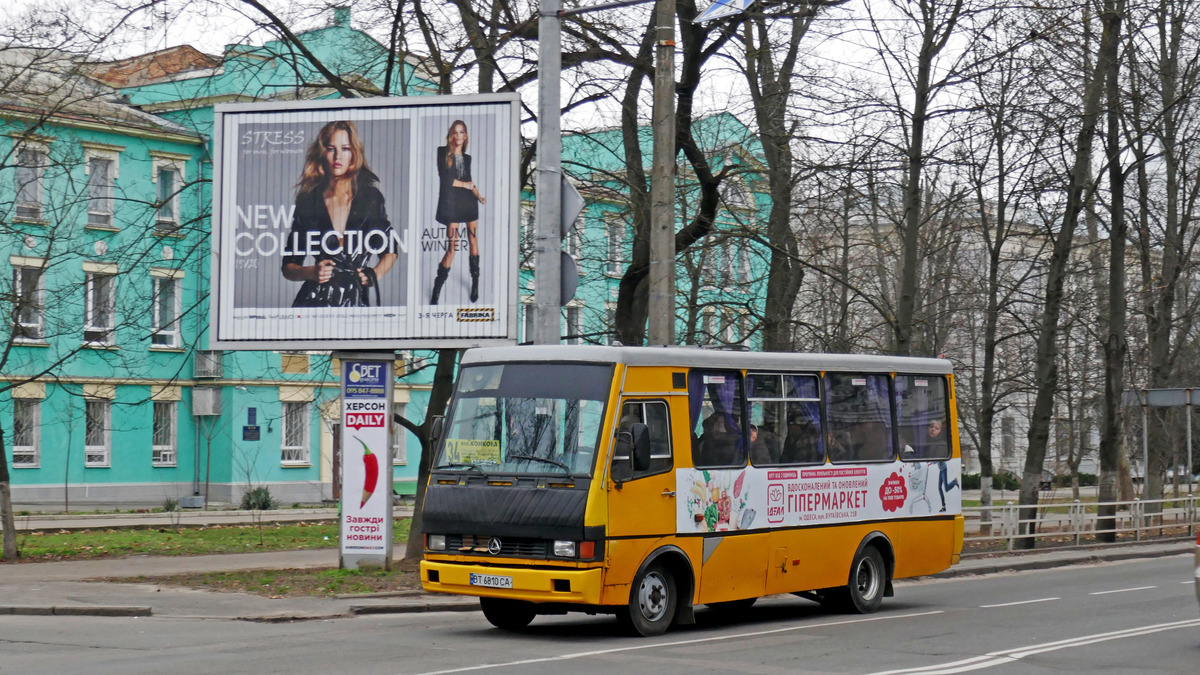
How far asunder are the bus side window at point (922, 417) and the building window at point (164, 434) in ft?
119

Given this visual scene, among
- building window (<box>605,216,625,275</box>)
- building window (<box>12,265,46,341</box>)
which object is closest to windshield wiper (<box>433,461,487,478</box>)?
building window (<box>605,216,625,275</box>)

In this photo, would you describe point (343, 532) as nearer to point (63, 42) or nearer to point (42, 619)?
point (42, 619)

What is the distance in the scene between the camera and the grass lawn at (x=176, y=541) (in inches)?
970

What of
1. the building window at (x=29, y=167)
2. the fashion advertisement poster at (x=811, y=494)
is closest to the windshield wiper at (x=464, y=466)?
the fashion advertisement poster at (x=811, y=494)

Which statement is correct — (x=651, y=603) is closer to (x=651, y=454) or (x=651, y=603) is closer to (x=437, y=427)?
(x=651, y=454)

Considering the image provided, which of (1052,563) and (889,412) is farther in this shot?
(1052,563)

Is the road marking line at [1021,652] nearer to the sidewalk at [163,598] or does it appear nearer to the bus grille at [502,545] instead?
the bus grille at [502,545]

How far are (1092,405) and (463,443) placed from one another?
108ft

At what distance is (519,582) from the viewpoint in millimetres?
12523

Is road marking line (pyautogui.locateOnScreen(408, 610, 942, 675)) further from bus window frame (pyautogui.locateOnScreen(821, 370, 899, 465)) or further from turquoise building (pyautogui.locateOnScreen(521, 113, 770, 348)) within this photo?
turquoise building (pyautogui.locateOnScreen(521, 113, 770, 348))

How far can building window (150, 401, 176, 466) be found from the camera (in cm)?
4862

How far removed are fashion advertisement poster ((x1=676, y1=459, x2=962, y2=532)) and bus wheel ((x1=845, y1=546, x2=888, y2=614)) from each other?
0.47 metres

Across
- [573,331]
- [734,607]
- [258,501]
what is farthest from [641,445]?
[258,501]

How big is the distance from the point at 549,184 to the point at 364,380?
Result: 4953 mm
